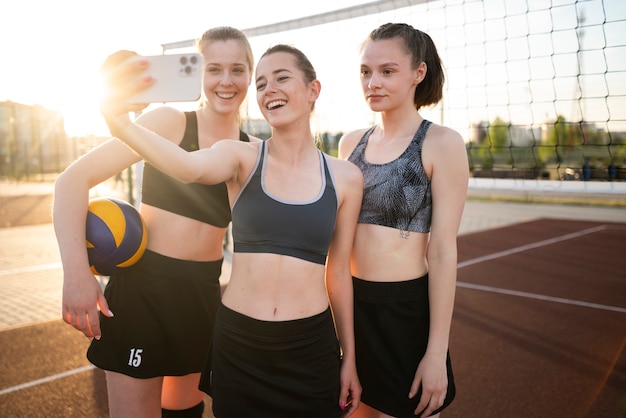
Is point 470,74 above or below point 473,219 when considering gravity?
above

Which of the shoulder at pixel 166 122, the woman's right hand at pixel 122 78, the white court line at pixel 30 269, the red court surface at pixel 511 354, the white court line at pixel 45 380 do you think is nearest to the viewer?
the woman's right hand at pixel 122 78

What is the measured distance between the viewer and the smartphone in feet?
4.83

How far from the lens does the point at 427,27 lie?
17.1 ft

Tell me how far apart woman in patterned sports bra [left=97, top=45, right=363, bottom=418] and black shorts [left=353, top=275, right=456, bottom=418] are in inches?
4.4

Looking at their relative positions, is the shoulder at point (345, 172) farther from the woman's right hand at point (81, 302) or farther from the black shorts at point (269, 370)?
the woman's right hand at point (81, 302)

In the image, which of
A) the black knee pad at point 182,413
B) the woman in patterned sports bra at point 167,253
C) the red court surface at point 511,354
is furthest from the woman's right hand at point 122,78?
the red court surface at point 511,354

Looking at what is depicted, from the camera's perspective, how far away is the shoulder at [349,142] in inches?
99.6

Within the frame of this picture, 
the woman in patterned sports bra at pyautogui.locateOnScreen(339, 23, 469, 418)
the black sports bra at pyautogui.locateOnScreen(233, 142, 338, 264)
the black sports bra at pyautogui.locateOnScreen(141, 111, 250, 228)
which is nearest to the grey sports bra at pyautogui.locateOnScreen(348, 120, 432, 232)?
the woman in patterned sports bra at pyautogui.locateOnScreen(339, 23, 469, 418)

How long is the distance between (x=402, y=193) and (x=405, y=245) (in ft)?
0.76

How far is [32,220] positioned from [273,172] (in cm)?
1609

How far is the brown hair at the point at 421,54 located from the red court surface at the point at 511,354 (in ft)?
9.27

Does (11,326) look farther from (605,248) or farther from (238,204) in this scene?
(605,248)

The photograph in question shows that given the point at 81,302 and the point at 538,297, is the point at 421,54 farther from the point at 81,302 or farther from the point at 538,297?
the point at 538,297

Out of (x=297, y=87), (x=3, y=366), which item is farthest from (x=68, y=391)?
(x=297, y=87)
